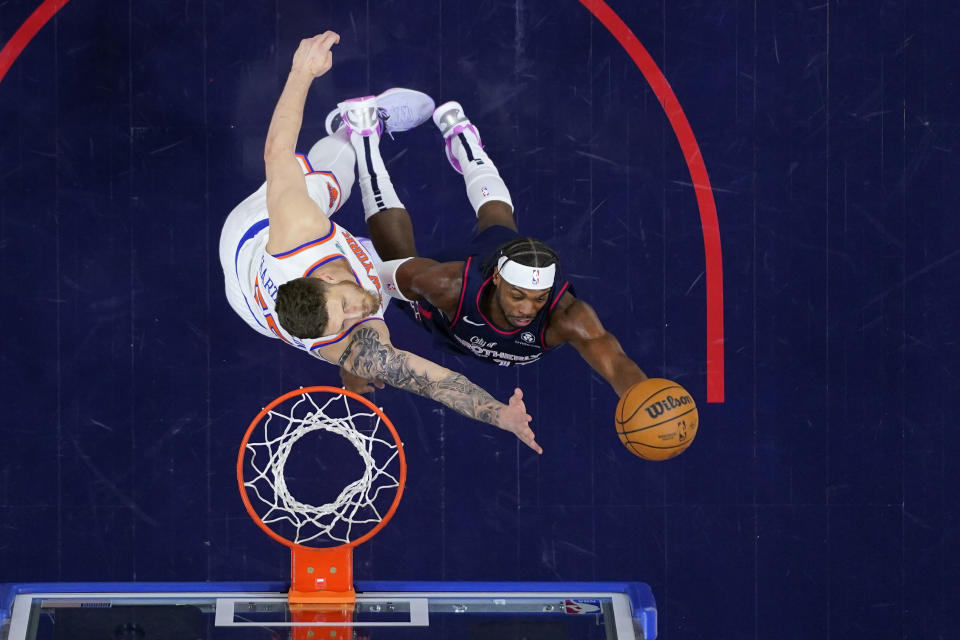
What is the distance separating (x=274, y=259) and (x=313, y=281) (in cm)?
47

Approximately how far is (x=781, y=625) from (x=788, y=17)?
15.3 feet

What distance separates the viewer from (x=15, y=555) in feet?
23.4

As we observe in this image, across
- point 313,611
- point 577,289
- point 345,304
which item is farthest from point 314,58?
point 313,611

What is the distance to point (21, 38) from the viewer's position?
23.7 ft

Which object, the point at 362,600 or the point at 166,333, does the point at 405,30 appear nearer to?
the point at 166,333

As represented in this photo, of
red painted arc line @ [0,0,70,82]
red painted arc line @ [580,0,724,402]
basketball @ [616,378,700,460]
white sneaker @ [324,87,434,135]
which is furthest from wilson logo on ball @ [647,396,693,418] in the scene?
red painted arc line @ [0,0,70,82]

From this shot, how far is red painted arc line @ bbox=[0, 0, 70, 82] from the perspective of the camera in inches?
284

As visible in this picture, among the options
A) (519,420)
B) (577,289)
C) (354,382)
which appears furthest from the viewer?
(577,289)

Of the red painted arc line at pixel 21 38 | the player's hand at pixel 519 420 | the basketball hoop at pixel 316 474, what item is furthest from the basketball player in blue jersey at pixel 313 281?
the red painted arc line at pixel 21 38

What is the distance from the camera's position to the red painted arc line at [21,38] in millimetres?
7219

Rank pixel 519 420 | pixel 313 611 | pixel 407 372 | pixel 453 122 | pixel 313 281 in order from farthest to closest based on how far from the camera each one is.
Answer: pixel 453 122, pixel 313 611, pixel 407 372, pixel 313 281, pixel 519 420

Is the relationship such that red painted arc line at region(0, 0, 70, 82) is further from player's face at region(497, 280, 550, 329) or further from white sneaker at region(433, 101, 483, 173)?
player's face at region(497, 280, 550, 329)

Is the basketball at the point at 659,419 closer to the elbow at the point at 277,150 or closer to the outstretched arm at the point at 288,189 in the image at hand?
the outstretched arm at the point at 288,189

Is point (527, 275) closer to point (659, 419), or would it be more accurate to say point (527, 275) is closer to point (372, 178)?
point (659, 419)
